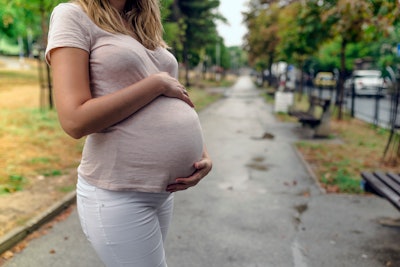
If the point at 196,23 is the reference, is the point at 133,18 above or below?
below

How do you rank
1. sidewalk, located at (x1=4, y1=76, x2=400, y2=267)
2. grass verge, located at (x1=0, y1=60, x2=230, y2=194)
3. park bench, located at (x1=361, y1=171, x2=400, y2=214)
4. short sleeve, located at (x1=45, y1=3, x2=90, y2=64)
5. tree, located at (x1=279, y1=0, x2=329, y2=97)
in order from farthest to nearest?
tree, located at (x1=279, y1=0, x2=329, y2=97) < grass verge, located at (x1=0, y1=60, x2=230, y2=194) < park bench, located at (x1=361, y1=171, x2=400, y2=214) < sidewalk, located at (x1=4, y1=76, x2=400, y2=267) < short sleeve, located at (x1=45, y1=3, x2=90, y2=64)

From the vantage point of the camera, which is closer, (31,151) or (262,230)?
(262,230)

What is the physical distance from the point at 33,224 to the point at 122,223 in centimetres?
301

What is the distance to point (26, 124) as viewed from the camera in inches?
380

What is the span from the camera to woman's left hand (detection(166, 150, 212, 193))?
1.54 meters

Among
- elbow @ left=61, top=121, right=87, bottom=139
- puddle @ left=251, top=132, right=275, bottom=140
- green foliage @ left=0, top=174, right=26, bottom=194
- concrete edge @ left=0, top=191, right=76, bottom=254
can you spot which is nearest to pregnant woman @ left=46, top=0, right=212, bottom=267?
elbow @ left=61, top=121, right=87, bottom=139

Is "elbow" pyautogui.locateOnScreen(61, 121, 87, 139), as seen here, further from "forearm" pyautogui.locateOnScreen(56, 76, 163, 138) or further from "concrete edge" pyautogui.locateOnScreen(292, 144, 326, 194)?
"concrete edge" pyautogui.locateOnScreen(292, 144, 326, 194)

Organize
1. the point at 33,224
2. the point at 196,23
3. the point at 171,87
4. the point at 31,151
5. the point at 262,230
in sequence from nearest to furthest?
the point at 171,87
the point at 33,224
the point at 262,230
the point at 31,151
the point at 196,23

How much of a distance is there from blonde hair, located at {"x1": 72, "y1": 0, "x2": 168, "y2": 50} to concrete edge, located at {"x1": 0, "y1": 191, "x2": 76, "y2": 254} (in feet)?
9.07

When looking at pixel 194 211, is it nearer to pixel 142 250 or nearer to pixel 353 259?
pixel 353 259

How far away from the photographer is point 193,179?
1.59m

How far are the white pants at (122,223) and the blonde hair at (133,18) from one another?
59 centimetres

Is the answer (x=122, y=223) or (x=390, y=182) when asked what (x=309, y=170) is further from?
(x=122, y=223)

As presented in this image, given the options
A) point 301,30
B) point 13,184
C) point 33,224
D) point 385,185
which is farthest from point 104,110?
point 301,30
